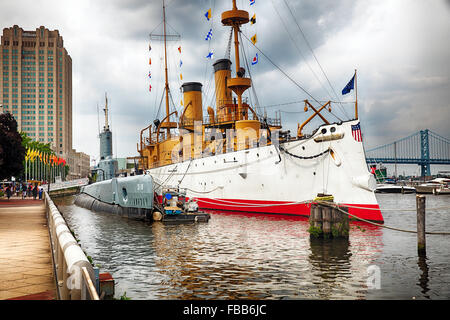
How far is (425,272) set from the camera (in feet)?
34.1

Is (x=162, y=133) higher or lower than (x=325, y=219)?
higher

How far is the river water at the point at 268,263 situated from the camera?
8.85m

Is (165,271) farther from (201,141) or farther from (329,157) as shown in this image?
(201,141)

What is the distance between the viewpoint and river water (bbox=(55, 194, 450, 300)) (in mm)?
8852

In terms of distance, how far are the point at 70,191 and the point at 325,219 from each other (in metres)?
60.8

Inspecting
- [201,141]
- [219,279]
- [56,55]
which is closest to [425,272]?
[219,279]

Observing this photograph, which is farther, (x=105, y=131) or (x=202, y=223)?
(x=105, y=131)

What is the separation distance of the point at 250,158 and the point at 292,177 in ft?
13.1

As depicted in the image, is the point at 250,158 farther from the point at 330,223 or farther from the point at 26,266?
the point at 26,266

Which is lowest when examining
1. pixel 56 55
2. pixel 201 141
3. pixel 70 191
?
pixel 70 191

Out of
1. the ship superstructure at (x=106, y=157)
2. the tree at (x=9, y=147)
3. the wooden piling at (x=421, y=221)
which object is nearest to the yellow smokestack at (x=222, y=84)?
the ship superstructure at (x=106, y=157)

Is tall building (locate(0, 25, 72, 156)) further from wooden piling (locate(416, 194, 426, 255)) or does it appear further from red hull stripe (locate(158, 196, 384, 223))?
wooden piling (locate(416, 194, 426, 255))

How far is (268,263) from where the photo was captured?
1163cm
